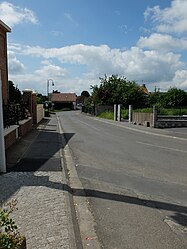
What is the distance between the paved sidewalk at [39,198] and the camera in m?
4.13

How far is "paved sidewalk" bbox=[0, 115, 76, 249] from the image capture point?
13.6 ft

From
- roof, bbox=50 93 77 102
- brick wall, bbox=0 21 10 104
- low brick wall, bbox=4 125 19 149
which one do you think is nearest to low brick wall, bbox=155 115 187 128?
brick wall, bbox=0 21 10 104

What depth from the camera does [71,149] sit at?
13.2 metres

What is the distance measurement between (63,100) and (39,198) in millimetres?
111139

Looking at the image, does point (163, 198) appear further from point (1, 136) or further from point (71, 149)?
point (71, 149)

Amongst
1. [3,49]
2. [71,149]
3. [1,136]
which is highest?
[3,49]

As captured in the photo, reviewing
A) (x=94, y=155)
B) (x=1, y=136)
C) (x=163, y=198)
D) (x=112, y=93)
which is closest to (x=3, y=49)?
(x=94, y=155)

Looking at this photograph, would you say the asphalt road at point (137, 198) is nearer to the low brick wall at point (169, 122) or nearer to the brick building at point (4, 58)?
the brick building at point (4, 58)

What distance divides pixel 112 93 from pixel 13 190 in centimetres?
5096

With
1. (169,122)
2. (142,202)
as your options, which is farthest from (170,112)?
(142,202)

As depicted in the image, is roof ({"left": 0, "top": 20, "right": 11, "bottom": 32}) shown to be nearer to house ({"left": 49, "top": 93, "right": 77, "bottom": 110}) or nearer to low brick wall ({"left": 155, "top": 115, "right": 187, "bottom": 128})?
low brick wall ({"left": 155, "top": 115, "right": 187, "bottom": 128})

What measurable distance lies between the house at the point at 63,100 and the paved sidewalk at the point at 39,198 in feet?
326

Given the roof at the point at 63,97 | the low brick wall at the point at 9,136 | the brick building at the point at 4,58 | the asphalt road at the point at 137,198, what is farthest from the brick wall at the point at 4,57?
the roof at the point at 63,97

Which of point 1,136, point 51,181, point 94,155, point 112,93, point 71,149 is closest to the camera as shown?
point 51,181
